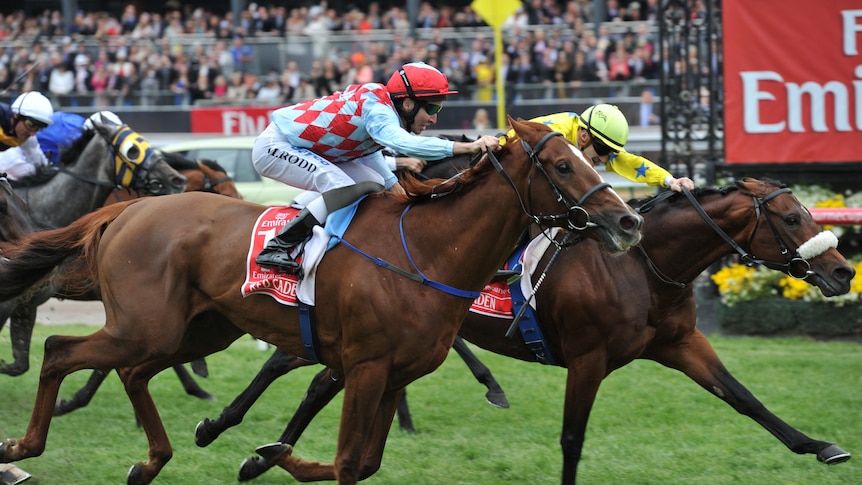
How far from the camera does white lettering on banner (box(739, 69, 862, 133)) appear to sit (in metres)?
9.31

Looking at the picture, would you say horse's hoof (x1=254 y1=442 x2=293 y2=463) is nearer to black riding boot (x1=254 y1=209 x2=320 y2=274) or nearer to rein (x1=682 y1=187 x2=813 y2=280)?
black riding boot (x1=254 y1=209 x2=320 y2=274)

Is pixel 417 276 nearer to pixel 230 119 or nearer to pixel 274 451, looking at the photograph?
pixel 274 451

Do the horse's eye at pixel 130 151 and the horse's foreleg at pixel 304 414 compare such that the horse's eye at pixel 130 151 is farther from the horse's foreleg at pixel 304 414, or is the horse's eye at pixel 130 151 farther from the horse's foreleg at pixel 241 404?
the horse's foreleg at pixel 304 414

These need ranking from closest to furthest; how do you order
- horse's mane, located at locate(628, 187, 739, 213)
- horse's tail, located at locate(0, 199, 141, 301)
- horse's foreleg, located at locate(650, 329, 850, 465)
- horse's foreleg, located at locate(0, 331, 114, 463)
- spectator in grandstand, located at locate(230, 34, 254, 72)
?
horse's foreleg, located at locate(0, 331, 114, 463) < horse's foreleg, located at locate(650, 329, 850, 465) < horse's tail, located at locate(0, 199, 141, 301) < horse's mane, located at locate(628, 187, 739, 213) < spectator in grandstand, located at locate(230, 34, 254, 72)

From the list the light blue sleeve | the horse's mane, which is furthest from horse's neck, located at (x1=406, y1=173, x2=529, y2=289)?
the horse's mane

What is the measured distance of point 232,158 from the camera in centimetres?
1220

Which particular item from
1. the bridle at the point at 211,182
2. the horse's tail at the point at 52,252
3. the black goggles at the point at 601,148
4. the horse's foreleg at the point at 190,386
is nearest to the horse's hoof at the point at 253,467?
the horse's tail at the point at 52,252

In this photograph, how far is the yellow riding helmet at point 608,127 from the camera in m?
5.61

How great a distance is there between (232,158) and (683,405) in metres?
6.67

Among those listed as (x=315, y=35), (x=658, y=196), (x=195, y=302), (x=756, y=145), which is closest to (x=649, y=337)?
(x=658, y=196)

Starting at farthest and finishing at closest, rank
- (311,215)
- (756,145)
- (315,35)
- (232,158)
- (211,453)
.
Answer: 1. (315,35)
2. (232,158)
3. (756,145)
4. (211,453)
5. (311,215)

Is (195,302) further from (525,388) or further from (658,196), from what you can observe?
(525,388)

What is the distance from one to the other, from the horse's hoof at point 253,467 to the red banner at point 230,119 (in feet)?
36.7

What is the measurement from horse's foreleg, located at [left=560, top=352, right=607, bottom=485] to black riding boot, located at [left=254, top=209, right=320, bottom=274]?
4.92 ft
